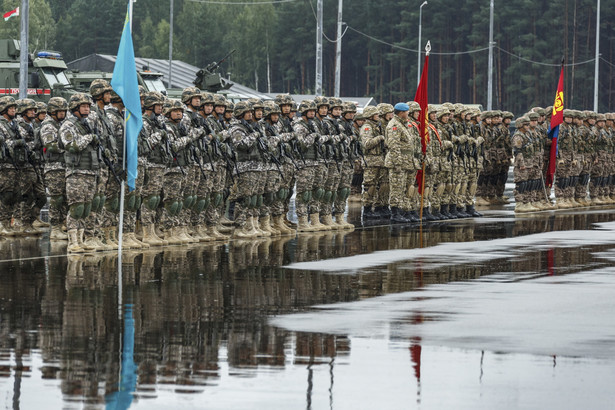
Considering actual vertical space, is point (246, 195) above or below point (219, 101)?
below

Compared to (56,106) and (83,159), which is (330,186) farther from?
(83,159)

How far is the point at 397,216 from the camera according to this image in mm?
23203

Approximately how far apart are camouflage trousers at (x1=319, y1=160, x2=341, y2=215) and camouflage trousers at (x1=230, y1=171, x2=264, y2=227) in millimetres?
1902

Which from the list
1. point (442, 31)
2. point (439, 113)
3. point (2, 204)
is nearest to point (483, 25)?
point (442, 31)

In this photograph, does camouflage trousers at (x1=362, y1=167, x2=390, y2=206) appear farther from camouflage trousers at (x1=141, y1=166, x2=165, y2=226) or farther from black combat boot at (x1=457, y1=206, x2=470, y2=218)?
camouflage trousers at (x1=141, y1=166, x2=165, y2=226)

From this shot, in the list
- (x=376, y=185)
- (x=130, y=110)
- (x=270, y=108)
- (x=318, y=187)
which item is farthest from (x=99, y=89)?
(x=376, y=185)

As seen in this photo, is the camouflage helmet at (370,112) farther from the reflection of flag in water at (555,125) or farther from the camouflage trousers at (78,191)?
the camouflage trousers at (78,191)

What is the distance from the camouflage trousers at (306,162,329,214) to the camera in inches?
811

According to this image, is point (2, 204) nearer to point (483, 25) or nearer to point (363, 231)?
point (363, 231)

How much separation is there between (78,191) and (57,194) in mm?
1405

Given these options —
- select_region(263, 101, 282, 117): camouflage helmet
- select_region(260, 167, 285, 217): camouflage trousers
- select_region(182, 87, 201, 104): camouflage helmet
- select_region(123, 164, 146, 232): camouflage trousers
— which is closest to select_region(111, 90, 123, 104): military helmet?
select_region(123, 164, 146, 232): camouflage trousers

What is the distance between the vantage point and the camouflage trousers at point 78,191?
642 inches

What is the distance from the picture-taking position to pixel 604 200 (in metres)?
31.9

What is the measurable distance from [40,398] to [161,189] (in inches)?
389
